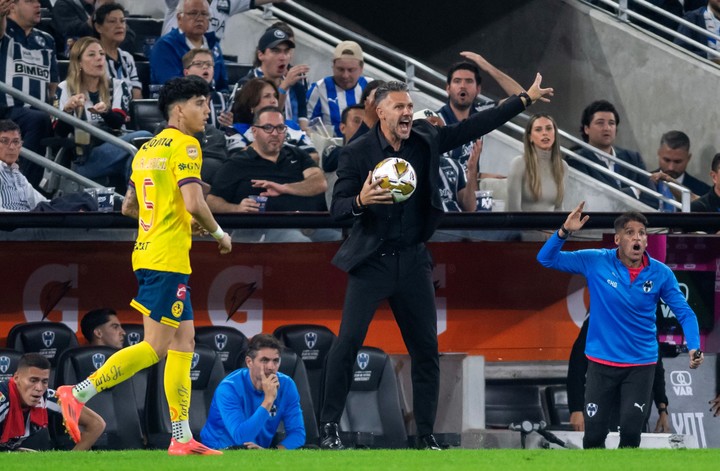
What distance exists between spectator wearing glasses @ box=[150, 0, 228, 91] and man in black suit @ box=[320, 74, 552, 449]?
512cm

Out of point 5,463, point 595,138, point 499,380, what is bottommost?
point 5,463

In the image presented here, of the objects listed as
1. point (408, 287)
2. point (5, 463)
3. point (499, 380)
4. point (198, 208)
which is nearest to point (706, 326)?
point (499, 380)

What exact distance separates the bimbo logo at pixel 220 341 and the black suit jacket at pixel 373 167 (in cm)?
289

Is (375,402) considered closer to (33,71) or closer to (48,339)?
(48,339)

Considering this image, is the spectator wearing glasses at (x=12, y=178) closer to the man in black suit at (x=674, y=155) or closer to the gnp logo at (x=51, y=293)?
the gnp logo at (x=51, y=293)

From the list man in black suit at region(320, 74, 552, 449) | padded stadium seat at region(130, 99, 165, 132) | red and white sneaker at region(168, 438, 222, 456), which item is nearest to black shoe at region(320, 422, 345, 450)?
man in black suit at region(320, 74, 552, 449)

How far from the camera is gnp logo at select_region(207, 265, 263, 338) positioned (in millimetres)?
12031

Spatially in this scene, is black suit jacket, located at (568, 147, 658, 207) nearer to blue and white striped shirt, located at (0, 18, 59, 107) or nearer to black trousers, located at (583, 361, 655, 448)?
black trousers, located at (583, 361, 655, 448)

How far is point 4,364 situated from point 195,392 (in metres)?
1.49

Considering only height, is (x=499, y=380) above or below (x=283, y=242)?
below

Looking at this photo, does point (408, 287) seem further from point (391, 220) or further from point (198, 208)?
point (198, 208)

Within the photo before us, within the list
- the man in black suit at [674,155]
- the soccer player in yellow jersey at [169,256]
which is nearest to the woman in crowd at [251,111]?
the soccer player in yellow jersey at [169,256]

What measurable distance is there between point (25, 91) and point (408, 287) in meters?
5.65

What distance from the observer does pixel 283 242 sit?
12055 millimetres
